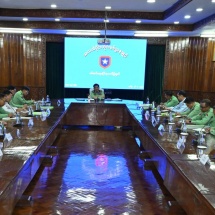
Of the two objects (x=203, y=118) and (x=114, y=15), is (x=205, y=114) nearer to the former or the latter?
(x=203, y=118)

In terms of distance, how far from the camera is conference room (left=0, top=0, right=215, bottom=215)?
256 centimetres

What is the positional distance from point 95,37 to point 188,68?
10.4 ft

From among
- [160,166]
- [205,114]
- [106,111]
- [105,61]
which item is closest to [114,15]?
[105,61]

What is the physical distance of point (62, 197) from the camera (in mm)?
2838

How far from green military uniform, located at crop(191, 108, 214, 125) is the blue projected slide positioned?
451 centimetres

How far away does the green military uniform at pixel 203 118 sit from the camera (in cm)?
400

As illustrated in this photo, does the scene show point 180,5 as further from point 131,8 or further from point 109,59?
point 109,59

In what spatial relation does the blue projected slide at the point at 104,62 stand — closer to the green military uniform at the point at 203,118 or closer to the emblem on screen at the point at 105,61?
the emblem on screen at the point at 105,61

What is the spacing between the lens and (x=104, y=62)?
867 centimetres

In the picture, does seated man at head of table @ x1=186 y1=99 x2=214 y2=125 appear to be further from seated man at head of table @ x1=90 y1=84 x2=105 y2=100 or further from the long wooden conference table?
seated man at head of table @ x1=90 y1=84 x2=105 y2=100

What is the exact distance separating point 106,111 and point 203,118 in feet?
8.58

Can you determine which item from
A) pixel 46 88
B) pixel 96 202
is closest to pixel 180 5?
pixel 96 202

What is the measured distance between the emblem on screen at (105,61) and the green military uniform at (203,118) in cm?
474

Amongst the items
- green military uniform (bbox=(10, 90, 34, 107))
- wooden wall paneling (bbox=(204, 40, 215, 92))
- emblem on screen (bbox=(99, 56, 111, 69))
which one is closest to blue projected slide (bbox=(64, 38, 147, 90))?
emblem on screen (bbox=(99, 56, 111, 69))
